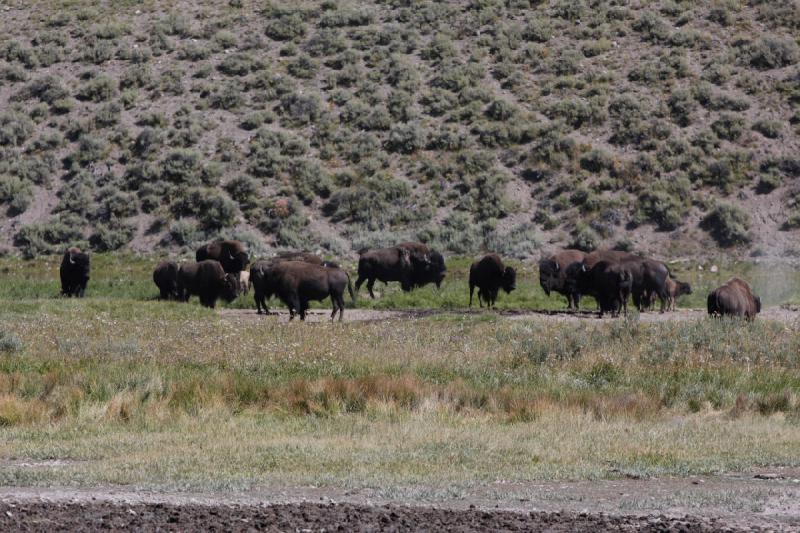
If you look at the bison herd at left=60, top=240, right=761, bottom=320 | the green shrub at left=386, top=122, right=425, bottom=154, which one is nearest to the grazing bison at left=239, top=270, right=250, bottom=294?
the bison herd at left=60, top=240, right=761, bottom=320

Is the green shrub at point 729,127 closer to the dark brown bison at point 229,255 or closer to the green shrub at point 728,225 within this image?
the green shrub at point 728,225

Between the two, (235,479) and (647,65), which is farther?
(647,65)

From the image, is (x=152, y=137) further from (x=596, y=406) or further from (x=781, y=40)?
(x=596, y=406)

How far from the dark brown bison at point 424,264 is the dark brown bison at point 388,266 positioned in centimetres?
10

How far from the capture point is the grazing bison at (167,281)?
33844mm

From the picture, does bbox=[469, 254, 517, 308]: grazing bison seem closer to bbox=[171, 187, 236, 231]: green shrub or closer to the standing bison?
the standing bison

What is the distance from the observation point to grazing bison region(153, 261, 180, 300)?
33.8 meters

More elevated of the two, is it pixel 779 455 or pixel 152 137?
pixel 152 137

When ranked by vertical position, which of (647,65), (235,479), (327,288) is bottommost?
(235,479)

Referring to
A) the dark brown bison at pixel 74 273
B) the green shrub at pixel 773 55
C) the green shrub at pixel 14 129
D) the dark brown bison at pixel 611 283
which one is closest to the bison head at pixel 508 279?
the dark brown bison at pixel 611 283

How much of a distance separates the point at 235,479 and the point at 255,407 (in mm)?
4844

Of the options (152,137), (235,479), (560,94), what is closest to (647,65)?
(560,94)

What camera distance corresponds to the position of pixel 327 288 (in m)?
29.5

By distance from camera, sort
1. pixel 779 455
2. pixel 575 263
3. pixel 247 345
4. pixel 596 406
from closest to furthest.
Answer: pixel 779 455, pixel 596 406, pixel 247 345, pixel 575 263
